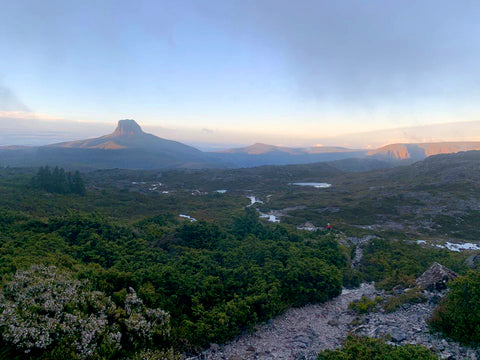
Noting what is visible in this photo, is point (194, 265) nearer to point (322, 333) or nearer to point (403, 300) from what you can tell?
point (322, 333)

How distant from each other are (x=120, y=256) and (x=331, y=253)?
16.2 m

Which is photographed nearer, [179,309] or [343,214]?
[179,309]

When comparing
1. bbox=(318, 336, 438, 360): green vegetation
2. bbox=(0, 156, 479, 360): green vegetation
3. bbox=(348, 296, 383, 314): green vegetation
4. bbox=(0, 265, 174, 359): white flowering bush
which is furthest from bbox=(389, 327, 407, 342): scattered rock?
→ bbox=(0, 265, 174, 359): white flowering bush

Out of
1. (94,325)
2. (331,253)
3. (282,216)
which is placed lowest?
(282,216)

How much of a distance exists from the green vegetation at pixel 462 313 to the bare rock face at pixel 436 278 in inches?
135

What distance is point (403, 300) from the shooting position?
15.1 m

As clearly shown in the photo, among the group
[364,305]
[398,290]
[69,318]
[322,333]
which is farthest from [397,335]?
[69,318]

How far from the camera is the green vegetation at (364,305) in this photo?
15273mm

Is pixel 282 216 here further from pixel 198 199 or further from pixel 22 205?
pixel 22 205

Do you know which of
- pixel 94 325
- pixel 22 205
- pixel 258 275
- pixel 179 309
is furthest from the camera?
pixel 22 205

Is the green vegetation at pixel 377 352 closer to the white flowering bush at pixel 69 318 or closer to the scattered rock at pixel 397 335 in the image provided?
the scattered rock at pixel 397 335

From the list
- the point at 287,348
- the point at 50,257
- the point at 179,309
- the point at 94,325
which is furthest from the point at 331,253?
the point at 50,257

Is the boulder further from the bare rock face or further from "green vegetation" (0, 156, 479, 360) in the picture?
the bare rock face

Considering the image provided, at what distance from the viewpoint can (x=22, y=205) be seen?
37688 mm
